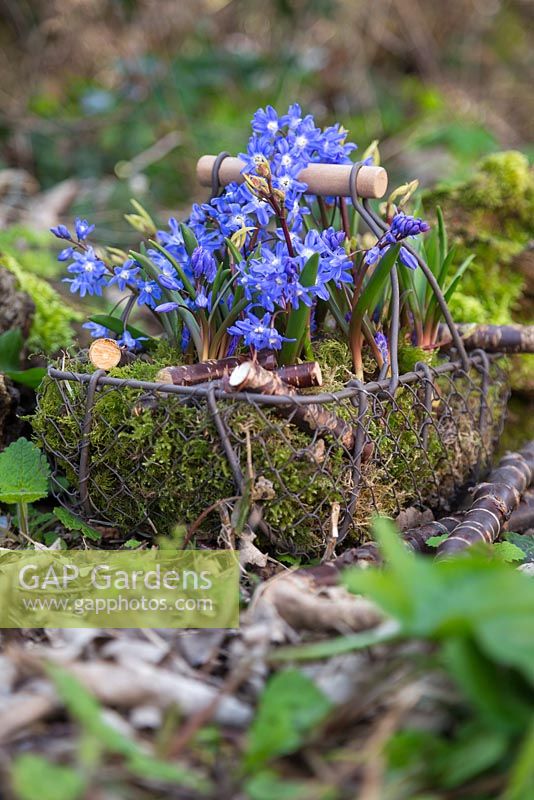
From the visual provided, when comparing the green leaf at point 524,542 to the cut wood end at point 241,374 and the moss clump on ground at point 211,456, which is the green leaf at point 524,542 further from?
the cut wood end at point 241,374

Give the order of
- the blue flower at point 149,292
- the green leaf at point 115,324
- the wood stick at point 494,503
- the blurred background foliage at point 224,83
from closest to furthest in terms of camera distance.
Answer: the wood stick at point 494,503 < the blue flower at point 149,292 < the green leaf at point 115,324 < the blurred background foliage at point 224,83

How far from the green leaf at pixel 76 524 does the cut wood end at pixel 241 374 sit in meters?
0.60

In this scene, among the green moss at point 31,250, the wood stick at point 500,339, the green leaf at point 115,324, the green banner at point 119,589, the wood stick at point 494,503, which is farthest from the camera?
the green moss at point 31,250

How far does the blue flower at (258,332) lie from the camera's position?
191cm

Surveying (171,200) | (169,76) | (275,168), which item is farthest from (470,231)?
(169,76)

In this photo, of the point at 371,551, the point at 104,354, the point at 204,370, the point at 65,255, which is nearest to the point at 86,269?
the point at 65,255

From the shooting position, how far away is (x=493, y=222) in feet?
10.7

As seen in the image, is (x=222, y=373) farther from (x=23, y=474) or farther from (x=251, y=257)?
(x=23, y=474)

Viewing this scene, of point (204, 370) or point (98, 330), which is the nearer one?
point (204, 370)

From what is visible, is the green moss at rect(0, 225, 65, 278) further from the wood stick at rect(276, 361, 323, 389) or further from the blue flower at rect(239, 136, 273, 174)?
the wood stick at rect(276, 361, 323, 389)

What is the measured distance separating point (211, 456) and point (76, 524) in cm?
47

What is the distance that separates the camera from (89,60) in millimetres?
7035

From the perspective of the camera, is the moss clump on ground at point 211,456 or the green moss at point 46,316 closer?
the moss clump on ground at point 211,456

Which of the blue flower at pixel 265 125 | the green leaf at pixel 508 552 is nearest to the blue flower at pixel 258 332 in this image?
the blue flower at pixel 265 125
